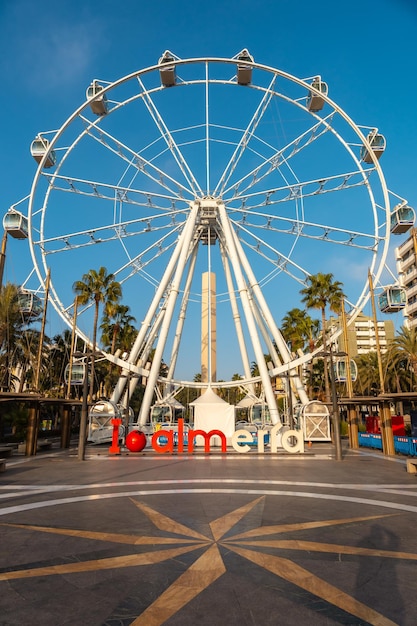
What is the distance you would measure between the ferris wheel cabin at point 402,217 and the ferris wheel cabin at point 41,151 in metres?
26.9

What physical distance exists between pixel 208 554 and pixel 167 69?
34.2 m

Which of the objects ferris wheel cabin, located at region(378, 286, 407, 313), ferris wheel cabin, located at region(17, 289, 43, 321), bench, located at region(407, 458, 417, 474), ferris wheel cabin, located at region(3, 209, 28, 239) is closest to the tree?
ferris wheel cabin, located at region(17, 289, 43, 321)

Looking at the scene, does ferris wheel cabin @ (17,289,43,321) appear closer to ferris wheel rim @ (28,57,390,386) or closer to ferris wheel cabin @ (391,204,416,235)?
ferris wheel rim @ (28,57,390,386)

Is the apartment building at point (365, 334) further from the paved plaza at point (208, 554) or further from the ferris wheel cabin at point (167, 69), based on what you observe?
Answer: the paved plaza at point (208, 554)

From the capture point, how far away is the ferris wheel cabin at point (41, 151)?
1288 inches

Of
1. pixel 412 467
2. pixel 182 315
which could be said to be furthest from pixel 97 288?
pixel 412 467

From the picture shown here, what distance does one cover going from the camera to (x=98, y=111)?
110ft

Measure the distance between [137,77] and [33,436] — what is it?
2697 centimetres

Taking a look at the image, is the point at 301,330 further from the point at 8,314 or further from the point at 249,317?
the point at 8,314

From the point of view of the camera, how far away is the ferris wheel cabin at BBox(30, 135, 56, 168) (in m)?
32.7

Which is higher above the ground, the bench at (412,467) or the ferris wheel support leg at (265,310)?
the ferris wheel support leg at (265,310)

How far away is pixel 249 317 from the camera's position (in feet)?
108

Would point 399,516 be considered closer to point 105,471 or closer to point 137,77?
point 105,471

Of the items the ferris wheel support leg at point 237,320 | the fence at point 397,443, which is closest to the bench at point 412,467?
the fence at point 397,443
